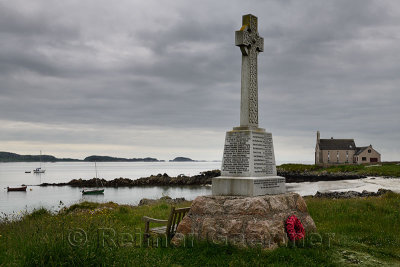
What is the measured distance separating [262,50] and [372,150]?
269 feet

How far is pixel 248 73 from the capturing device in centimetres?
1030

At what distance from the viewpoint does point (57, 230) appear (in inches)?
266

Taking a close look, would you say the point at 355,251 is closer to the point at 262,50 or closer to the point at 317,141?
the point at 262,50

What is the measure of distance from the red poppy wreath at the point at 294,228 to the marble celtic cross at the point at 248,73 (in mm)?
2656

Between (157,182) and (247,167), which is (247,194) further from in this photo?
(157,182)

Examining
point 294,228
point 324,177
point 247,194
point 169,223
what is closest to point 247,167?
point 247,194

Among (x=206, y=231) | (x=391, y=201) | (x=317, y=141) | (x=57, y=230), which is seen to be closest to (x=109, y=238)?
(x=57, y=230)

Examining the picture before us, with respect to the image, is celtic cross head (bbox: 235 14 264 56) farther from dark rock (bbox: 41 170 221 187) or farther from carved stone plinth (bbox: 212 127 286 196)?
dark rock (bbox: 41 170 221 187)

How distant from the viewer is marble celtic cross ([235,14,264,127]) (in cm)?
1017

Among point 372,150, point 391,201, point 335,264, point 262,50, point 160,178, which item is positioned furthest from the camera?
point 372,150

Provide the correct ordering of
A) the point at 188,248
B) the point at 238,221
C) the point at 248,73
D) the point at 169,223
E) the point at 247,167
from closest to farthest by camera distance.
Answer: the point at 188,248 < the point at 238,221 < the point at 169,223 < the point at 247,167 < the point at 248,73

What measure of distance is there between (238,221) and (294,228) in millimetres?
1513

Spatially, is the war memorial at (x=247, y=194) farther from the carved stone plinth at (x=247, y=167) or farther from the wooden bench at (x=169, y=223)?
the wooden bench at (x=169, y=223)

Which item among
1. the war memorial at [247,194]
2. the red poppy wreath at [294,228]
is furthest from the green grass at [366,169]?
the red poppy wreath at [294,228]
